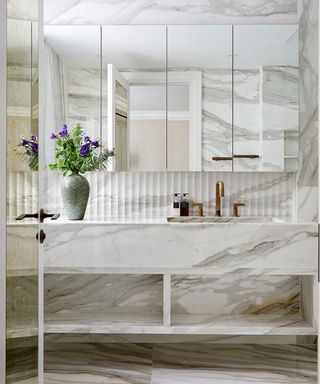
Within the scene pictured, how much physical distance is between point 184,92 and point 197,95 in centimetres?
9

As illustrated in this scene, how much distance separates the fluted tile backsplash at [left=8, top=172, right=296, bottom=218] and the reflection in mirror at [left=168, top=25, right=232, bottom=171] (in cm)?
16

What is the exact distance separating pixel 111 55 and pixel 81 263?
135 cm

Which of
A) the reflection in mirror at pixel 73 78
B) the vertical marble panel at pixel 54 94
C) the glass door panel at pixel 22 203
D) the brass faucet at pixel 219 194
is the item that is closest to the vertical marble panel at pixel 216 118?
the brass faucet at pixel 219 194

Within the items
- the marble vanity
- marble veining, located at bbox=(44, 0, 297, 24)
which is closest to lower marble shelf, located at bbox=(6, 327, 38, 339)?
the marble vanity

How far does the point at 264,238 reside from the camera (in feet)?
8.67

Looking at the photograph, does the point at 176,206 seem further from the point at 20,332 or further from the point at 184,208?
the point at 20,332

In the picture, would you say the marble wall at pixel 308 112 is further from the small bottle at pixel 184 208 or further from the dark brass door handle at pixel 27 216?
the dark brass door handle at pixel 27 216

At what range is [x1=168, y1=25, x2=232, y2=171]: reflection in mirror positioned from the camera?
310 cm

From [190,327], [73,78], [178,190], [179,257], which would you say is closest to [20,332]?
[179,257]

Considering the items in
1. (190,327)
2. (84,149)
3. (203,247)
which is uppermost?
(84,149)

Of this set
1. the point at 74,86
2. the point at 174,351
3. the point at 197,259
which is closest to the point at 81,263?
the point at 197,259

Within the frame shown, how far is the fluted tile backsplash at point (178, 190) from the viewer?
3.23 meters

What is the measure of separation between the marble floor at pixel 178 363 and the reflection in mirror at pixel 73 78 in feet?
4.16

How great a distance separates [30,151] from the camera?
1644 mm
